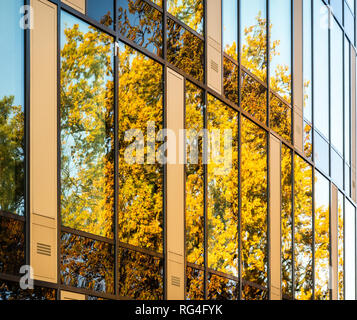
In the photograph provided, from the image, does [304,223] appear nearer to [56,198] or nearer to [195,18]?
[195,18]

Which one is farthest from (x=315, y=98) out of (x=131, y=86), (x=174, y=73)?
(x=131, y=86)

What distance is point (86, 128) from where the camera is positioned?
11.8 meters

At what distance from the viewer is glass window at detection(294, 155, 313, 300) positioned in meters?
18.8

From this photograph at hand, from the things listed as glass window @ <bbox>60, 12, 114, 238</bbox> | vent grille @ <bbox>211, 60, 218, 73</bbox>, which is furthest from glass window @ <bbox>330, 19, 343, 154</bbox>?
glass window @ <bbox>60, 12, 114, 238</bbox>

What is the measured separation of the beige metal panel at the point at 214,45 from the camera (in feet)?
49.6

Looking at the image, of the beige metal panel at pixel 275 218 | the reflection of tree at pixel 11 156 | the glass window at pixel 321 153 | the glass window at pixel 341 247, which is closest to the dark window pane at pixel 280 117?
the beige metal panel at pixel 275 218

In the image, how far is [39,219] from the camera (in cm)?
1063

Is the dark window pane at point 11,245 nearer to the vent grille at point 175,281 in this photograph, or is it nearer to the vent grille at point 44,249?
the vent grille at point 44,249

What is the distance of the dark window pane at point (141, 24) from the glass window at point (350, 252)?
12.1m

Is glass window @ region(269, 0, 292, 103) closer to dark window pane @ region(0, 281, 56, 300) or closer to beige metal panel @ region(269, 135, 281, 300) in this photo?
beige metal panel @ region(269, 135, 281, 300)

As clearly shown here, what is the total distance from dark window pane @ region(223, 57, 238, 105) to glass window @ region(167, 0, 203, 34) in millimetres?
1272

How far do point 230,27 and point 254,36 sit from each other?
1269mm

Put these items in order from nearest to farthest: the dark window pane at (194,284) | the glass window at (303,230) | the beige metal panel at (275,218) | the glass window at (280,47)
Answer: the dark window pane at (194,284), the beige metal panel at (275,218), the glass window at (280,47), the glass window at (303,230)

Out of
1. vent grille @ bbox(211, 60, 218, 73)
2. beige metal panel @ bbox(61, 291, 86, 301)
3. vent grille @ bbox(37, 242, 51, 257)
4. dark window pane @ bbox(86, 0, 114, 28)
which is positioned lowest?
beige metal panel @ bbox(61, 291, 86, 301)
